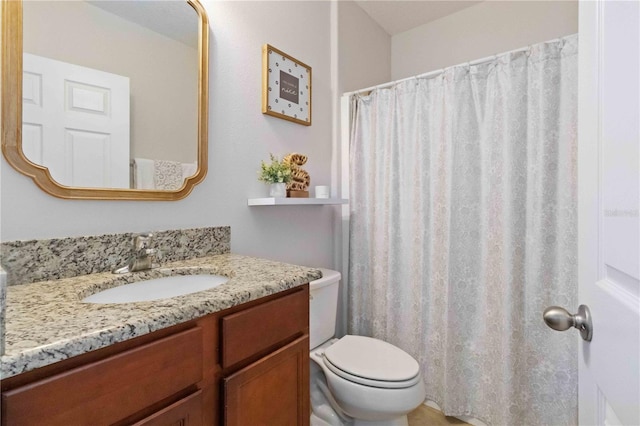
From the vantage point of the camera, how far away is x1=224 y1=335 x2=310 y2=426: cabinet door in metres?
0.74

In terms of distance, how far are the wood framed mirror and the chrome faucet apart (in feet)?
0.52

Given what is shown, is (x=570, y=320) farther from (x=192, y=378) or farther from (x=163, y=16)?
(x=163, y=16)

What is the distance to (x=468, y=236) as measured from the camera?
1598mm

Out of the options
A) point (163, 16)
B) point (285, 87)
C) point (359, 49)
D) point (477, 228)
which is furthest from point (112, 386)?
point (359, 49)

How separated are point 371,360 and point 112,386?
1.10 meters

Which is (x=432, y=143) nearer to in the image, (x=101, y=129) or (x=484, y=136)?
(x=484, y=136)

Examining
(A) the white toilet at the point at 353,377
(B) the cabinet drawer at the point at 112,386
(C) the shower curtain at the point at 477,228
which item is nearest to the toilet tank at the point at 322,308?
(A) the white toilet at the point at 353,377

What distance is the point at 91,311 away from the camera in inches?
24.3

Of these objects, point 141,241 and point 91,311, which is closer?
point 91,311

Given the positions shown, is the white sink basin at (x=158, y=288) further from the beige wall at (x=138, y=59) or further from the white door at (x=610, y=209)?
the white door at (x=610, y=209)

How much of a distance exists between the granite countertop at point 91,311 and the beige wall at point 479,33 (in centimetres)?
214

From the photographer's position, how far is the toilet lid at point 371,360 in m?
1.26

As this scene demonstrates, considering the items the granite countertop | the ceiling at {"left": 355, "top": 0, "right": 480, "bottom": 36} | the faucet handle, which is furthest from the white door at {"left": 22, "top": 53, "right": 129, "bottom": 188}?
the ceiling at {"left": 355, "top": 0, "right": 480, "bottom": 36}

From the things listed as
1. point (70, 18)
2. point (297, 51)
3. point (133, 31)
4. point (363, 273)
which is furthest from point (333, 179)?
point (70, 18)
